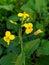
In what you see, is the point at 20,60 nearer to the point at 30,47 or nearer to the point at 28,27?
the point at 30,47

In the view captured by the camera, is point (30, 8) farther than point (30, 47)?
Yes

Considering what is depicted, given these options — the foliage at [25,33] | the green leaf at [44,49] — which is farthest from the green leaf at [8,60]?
the green leaf at [44,49]

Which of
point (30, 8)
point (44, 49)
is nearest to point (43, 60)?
point (44, 49)

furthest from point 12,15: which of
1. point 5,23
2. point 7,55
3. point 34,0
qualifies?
point 7,55

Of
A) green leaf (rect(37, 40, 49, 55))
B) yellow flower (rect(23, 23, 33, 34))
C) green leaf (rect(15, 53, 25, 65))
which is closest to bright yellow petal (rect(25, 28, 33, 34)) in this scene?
yellow flower (rect(23, 23, 33, 34))

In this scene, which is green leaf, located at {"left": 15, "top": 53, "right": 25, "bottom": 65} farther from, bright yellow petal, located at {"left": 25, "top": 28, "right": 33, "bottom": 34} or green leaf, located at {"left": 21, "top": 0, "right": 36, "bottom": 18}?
green leaf, located at {"left": 21, "top": 0, "right": 36, "bottom": 18}

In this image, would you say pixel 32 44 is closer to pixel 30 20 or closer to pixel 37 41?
pixel 37 41

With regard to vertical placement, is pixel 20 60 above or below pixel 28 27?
below

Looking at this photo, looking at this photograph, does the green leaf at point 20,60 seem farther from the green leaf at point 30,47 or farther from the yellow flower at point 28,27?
the yellow flower at point 28,27
